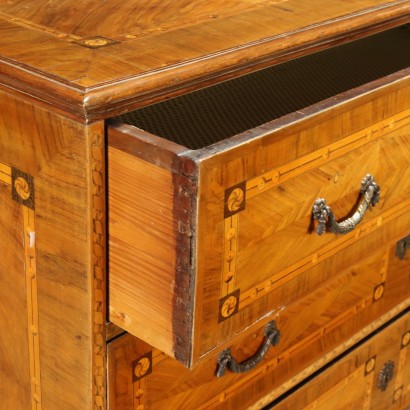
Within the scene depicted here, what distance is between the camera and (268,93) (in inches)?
48.0

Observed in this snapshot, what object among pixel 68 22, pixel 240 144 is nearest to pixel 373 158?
pixel 240 144

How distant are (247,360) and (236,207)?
0.32 metres

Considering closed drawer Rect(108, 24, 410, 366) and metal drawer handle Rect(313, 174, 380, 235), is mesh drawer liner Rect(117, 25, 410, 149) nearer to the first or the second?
closed drawer Rect(108, 24, 410, 366)

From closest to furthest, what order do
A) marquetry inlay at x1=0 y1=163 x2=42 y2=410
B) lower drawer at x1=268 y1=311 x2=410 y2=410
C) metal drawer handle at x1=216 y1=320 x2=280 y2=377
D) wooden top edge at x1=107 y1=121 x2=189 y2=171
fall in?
1. wooden top edge at x1=107 y1=121 x2=189 y2=171
2. marquetry inlay at x1=0 y1=163 x2=42 y2=410
3. metal drawer handle at x1=216 y1=320 x2=280 y2=377
4. lower drawer at x1=268 y1=311 x2=410 y2=410

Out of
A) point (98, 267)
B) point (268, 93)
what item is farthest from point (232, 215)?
point (268, 93)

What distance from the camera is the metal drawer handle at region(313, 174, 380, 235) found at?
0.94 m

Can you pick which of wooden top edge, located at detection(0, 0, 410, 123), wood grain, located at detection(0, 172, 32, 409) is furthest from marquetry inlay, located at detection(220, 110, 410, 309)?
wood grain, located at detection(0, 172, 32, 409)

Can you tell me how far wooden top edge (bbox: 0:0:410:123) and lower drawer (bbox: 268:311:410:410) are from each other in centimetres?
49

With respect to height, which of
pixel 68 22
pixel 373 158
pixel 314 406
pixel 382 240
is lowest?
pixel 314 406

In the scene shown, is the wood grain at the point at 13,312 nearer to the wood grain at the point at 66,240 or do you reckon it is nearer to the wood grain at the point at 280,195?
the wood grain at the point at 66,240

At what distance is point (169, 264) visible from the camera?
826mm

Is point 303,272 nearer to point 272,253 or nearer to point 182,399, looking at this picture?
point 272,253

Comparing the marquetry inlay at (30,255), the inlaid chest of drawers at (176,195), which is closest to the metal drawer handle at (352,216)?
the inlaid chest of drawers at (176,195)

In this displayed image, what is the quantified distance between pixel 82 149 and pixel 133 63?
0.10 meters
